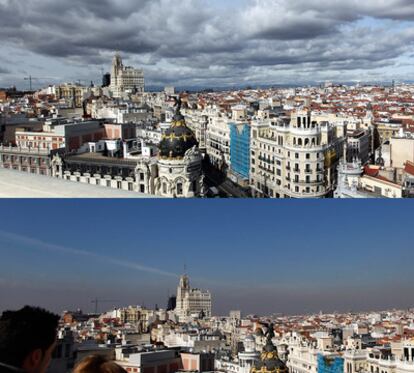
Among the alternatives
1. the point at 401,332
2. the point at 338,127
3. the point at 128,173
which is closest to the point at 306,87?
the point at 338,127

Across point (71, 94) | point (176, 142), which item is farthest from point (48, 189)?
point (71, 94)

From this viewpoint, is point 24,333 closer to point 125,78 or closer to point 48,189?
point 48,189

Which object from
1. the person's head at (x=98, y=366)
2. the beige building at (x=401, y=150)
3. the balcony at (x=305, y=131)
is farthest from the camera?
the balcony at (x=305, y=131)

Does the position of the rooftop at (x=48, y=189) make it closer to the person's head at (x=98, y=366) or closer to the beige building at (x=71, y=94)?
the person's head at (x=98, y=366)

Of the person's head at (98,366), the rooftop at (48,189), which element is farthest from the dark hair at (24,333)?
the rooftop at (48,189)

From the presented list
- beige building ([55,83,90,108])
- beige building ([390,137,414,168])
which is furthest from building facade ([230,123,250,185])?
beige building ([55,83,90,108])
